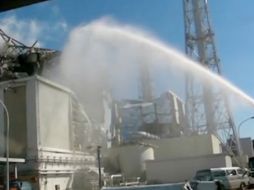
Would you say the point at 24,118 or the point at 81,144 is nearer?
the point at 24,118

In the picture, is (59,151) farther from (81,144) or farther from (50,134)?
(81,144)

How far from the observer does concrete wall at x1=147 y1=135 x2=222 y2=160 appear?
6925cm

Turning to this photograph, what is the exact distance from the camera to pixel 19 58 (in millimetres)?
66000

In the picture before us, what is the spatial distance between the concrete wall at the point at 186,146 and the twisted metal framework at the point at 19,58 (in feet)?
71.8

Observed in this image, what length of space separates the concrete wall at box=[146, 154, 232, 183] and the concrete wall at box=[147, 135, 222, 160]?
896cm

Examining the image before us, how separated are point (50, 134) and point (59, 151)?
2446mm

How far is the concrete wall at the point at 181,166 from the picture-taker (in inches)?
2254

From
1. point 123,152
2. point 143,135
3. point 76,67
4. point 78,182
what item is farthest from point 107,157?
point 76,67

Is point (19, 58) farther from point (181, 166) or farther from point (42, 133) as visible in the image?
point (181, 166)

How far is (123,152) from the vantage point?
71.0 m

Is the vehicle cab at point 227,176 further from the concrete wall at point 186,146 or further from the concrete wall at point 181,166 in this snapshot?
the concrete wall at point 186,146

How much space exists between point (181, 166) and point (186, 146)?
12446mm

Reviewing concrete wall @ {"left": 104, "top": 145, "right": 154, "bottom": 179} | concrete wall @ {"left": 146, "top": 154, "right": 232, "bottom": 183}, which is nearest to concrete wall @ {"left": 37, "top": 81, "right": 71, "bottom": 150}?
concrete wall @ {"left": 104, "top": 145, "right": 154, "bottom": 179}

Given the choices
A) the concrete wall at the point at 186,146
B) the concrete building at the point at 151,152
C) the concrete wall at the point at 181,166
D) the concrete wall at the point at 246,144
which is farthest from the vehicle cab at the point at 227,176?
the concrete wall at the point at 246,144
